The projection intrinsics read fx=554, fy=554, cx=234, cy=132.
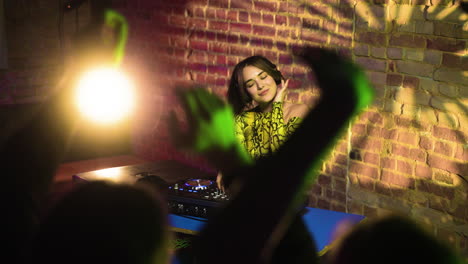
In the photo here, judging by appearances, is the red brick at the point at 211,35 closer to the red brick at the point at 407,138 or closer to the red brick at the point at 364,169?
the red brick at the point at 364,169

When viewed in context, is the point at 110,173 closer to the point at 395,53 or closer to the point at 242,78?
the point at 242,78

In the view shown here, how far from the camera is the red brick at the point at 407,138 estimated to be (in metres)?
2.91

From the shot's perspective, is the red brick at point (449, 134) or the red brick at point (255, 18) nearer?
the red brick at point (449, 134)

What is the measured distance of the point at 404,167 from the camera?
117 inches

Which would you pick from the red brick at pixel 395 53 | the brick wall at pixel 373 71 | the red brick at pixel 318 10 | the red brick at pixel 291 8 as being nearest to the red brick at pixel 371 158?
the brick wall at pixel 373 71

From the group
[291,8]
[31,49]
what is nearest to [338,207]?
[291,8]

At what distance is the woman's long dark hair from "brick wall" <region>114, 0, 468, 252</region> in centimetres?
44

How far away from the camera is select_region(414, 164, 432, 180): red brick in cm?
287

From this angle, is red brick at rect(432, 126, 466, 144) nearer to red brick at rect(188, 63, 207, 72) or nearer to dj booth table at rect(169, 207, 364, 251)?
dj booth table at rect(169, 207, 364, 251)

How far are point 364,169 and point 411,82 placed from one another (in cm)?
59

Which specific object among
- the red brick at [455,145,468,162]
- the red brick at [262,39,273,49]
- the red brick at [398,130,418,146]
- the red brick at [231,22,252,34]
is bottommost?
the red brick at [455,145,468,162]

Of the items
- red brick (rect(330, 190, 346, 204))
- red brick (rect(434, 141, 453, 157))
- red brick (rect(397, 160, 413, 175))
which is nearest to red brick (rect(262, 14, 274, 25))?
red brick (rect(330, 190, 346, 204))

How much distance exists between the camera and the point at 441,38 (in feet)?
8.95

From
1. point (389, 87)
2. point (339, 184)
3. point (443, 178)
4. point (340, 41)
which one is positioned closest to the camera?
point (443, 178)
